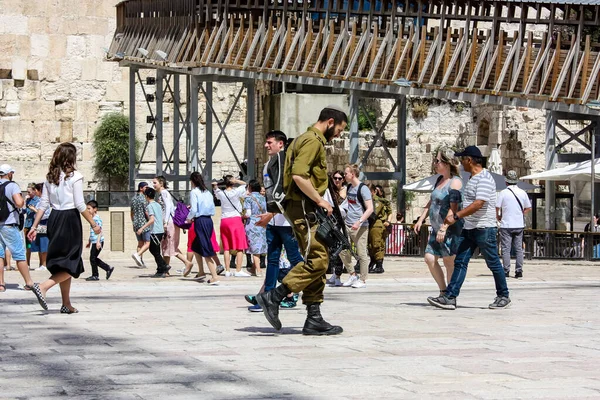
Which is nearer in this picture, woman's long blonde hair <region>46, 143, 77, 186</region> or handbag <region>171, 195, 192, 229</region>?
woman's long blonde hair <region>46, 143, 77, 186</region>

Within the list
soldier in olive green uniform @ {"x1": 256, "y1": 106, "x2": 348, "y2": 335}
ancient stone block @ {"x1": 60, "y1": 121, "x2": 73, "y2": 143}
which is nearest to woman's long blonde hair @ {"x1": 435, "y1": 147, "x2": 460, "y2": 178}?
Result: soldier in olive green uniform @ {"x1": 256, "y1": 106, "x2": 348, "y2": 335}

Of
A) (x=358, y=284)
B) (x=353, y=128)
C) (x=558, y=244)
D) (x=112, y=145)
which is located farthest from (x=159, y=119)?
(x=358, y=284)

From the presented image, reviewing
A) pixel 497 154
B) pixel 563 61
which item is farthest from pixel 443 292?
pixel 497 154

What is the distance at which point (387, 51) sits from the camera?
27062 millimetres

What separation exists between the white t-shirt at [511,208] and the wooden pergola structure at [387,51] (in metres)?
3.98

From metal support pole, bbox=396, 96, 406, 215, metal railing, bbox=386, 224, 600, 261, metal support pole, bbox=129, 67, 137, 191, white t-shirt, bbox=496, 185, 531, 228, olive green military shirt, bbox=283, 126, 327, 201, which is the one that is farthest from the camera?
metal support pole, bbox=129, 67, 137, 191

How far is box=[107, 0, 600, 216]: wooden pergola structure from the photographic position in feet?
80.2

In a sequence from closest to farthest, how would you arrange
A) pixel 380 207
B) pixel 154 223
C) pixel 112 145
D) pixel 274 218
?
pixel 274 218 < pixel 154 223 < pixel 380 207 < pixel 112 145

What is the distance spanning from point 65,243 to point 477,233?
13.0 ft

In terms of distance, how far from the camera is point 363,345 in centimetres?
978

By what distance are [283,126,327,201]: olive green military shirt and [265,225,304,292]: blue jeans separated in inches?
74.6

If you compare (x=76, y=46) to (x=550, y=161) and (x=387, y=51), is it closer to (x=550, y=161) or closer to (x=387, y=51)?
(x=387, y=51)

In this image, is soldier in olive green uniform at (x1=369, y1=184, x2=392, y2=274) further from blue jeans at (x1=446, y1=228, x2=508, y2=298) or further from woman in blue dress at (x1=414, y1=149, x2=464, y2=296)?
blue jeans at (x1=446, y1=228, x2=508, y2=298)

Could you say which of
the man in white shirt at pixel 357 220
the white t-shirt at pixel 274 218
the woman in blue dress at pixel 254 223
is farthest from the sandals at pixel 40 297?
the woman in blue dress at pixel 254 223
